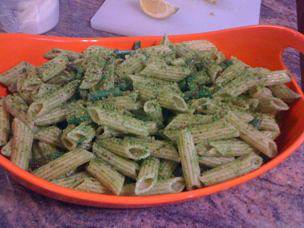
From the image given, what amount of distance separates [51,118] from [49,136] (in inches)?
2.3

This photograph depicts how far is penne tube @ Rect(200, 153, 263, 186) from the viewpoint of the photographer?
3.55ft

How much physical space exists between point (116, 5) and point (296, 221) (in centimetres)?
122

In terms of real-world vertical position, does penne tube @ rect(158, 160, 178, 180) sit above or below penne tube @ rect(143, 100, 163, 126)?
below

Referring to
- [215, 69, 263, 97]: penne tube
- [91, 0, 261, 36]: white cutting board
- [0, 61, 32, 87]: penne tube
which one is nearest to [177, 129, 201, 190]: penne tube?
[215, 69, 263, 97]: penne tube

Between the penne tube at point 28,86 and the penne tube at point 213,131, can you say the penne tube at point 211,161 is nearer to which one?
the penne tube at point 213,131

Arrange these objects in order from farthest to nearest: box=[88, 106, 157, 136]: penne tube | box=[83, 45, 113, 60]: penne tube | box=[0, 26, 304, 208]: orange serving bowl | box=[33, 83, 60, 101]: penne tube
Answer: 1. box=[83, 45, 113, 60]: penne tube
2. box=[33, 83, 60, 101]: penne tube
3. box=[88, 106, 157, 136]: penne tube
4. box=[0, 26, 304, 208]: orange serving bowl

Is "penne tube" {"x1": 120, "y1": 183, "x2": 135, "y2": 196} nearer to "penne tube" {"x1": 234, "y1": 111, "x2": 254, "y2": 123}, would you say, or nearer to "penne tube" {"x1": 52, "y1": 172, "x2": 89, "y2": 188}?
"penne tube" {"x1": 52, "y1": 172, "x2": 89, "y2": 188}

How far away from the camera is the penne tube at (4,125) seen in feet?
3.78

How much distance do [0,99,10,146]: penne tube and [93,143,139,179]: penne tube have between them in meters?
0.27

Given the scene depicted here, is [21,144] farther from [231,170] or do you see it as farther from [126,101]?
[231,170]

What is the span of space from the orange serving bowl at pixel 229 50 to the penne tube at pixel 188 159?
0.15 ft

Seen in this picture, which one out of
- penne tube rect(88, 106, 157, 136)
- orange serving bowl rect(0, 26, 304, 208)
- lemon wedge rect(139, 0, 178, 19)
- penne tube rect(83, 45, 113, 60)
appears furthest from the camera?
lemon wedge rect(139, 0, 178, 19)

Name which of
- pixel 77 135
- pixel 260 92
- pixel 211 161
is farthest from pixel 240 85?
pixel 77 135

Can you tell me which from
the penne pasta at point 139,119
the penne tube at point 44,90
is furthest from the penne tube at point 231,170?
the penne tube at point 44,90
